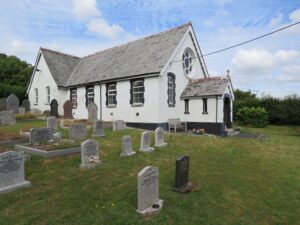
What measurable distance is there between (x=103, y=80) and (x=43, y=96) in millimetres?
11157

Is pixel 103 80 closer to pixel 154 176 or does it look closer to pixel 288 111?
pixel 154 176

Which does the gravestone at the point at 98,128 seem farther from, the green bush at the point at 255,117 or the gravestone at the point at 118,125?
the green bush at the point at 255,117

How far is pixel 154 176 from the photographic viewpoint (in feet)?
20.7

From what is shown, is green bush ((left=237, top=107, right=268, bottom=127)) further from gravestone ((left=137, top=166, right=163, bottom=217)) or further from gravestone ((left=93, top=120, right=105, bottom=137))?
gravestone ((left=137, top=166, right=163, bottom=217))

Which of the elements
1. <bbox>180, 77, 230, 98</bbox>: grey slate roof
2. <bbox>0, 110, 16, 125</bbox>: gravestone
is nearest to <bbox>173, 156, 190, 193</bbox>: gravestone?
<bbox>180, 77, 230, 98</bbox>: grey slate roof

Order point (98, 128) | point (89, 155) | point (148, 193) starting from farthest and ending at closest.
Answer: point (98, 128) → point (89, 155) → point (148, 193)

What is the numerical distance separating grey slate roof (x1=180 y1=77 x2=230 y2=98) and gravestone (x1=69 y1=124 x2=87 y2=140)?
10.1 metres

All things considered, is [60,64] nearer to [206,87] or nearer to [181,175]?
[206,87]

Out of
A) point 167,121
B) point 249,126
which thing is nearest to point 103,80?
point 167,121

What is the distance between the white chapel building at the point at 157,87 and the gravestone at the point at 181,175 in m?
11.7

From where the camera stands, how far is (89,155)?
30.3ft

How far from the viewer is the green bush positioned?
28.1m

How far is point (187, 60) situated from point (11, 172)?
729 inches

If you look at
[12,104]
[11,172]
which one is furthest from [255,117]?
[11,172]
